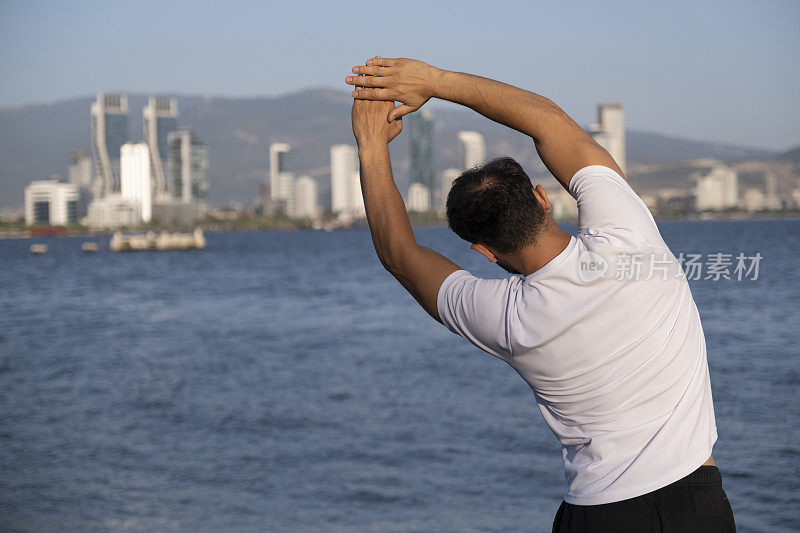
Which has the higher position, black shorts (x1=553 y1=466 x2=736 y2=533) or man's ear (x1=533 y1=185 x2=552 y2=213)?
man's ear (x1=533 y1=185 x2=552 y2=213)

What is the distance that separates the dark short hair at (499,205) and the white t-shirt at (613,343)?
10cm

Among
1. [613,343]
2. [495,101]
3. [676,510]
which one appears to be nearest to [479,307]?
[613,343]

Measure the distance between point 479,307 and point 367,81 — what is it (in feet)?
2.35

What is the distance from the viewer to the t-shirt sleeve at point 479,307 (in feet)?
6.75

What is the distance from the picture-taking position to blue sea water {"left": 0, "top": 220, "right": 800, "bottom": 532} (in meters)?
10.1

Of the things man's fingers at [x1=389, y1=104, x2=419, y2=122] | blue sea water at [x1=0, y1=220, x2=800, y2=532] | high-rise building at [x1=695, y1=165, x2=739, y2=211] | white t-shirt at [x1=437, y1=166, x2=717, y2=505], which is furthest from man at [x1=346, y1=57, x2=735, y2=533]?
high-rise building at [x1=695, y1=165, x2=739, y2=211]

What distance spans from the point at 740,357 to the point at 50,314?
32.9m

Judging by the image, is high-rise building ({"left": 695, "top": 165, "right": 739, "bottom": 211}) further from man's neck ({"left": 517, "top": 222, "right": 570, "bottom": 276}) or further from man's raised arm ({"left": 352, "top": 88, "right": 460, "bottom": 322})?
man's neck ({"left": 517, "top": 222, "right": 570, "bottom": 276})

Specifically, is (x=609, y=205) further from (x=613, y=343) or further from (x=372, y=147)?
(x=372, y=147)

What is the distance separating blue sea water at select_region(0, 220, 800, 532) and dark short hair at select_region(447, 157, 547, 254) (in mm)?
7954

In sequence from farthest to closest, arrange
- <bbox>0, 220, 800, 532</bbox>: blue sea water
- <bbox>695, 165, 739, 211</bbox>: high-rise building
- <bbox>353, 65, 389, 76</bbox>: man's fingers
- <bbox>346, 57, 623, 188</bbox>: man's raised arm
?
1. <bbox>695, 165, 739, 211</bbox>: high-rise building
2. <bbox>0, 220, 800, 532</bbox>: blue sea water
3. <bbox>353, 65, 389, 76</bbox>: man's fingers
4. <bbox>346, 57, 623, 188</bbox>: man's raised arm

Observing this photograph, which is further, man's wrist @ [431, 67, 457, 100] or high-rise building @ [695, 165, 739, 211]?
high-rise building @ [695, 165, 739, 211]

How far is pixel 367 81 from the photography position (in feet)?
7.59

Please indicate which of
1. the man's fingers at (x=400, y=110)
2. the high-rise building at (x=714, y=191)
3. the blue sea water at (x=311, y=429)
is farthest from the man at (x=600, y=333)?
the high-rise building at (x=714, y=191)
